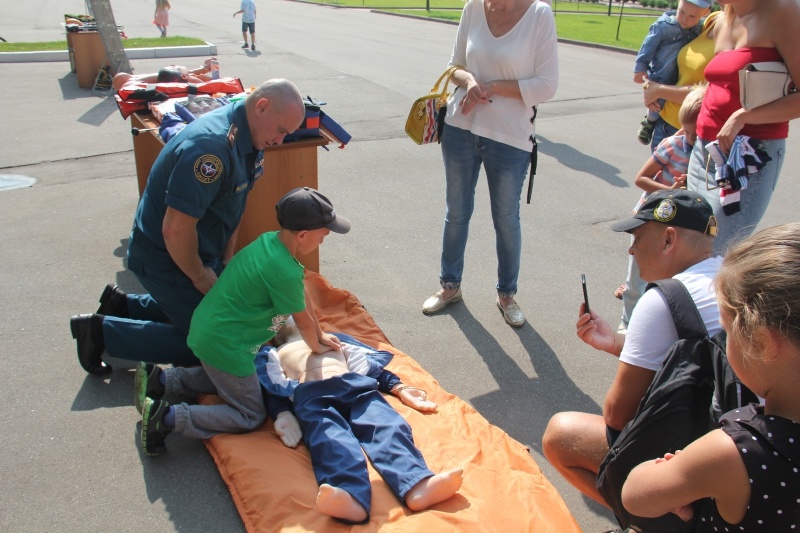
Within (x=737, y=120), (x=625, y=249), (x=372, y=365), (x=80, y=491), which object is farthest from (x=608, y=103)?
(x=80, y=491)

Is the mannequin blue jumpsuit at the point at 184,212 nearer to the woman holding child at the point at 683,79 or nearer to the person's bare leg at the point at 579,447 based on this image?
the person's bare leg at the point at 579,447

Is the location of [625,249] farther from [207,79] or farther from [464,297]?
[207,79]

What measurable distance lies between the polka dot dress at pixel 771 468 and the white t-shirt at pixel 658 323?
0.52 metres

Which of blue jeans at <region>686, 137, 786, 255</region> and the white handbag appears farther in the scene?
blue jeans at <region>686, 137, 786, 255</region>

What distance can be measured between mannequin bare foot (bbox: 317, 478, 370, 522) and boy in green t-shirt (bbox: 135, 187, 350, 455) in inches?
19.6

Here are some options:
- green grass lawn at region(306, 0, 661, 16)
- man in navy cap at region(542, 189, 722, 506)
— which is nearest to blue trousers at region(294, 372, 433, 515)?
man in navy cap at region(542, 189, 722, 506)

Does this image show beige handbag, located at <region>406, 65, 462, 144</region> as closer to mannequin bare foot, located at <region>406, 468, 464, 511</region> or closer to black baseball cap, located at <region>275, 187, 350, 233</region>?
black baseball cap, located at <region>275, 187, 350, 233</region>

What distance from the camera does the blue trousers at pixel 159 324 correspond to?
3463 mm

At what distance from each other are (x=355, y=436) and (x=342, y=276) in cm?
205

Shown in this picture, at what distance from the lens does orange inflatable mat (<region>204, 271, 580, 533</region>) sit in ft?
8.69

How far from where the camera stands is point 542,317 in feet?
15.1

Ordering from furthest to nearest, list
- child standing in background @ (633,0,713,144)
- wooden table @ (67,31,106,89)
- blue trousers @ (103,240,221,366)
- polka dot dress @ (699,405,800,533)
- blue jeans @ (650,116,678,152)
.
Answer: wooden table @ (67,31,106,89)
blue jeans @ (650,116,678,152)
child standing in background @ (633,0,713,144)
blue trousers @ (103,240,221,366)
polka dot dress @ (699,405,800,533)

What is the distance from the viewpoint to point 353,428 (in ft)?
10.1

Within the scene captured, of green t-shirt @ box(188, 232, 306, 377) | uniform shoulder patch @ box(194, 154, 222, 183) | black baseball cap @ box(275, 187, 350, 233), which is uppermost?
uniform shoulder patch @ box(194, 154, 222, 183)
